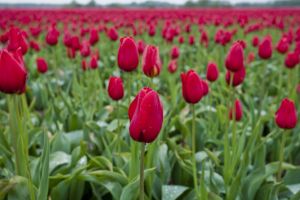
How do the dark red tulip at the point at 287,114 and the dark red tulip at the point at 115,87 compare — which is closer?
the dark red tulip at the point at 287,114

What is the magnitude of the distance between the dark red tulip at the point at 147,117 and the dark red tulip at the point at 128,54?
586mm

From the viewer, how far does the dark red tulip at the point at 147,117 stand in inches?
46.1

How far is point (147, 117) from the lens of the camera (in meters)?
1.18

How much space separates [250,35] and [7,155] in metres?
7.48

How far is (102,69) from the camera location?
5703 millimetres

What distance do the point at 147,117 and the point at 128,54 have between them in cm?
69

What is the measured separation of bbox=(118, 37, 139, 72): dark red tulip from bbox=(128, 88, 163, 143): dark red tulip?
586 mm

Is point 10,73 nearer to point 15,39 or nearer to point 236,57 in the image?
point 15,39

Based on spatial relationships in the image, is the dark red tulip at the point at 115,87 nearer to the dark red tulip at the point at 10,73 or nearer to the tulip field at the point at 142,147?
the tulip field at the point at 142,147

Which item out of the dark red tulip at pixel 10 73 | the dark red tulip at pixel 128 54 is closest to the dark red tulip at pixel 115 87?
the dark red tulip at pixel 128 54

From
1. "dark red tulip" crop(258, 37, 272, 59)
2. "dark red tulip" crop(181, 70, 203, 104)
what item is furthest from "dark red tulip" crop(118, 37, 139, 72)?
"dark red tulip" crop(258, 37, 272, 59)

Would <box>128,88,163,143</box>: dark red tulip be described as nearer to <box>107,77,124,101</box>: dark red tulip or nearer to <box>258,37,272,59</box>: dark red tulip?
<box>107,77,124,101</box>: dark red tulip

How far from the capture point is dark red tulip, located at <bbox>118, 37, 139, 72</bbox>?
1763 mm

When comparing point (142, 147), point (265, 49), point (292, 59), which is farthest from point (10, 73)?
point (292, 59)
